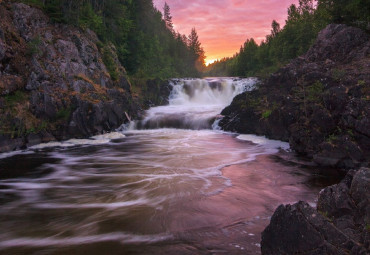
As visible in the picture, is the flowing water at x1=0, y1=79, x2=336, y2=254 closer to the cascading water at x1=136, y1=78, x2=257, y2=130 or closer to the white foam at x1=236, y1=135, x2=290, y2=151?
the white foam at x1=236, y1=135, x2=290, y2=151

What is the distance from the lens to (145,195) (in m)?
8.23

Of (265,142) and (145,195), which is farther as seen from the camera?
(265,142)

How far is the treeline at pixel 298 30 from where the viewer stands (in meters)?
18.8

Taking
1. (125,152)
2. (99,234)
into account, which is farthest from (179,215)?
(125,152)

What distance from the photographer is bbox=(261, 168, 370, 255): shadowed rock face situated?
12.3ft

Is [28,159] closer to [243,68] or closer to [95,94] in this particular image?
[95,94]

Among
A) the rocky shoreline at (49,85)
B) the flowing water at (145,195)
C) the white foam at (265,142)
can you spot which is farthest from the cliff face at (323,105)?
the rocky shoreline at (49,85)

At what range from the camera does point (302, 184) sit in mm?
9156

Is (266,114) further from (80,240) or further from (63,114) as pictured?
(80,240)

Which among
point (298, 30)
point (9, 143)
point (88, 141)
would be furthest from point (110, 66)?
point (298, 30)

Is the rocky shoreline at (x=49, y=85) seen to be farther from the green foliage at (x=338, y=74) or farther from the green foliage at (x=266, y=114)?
the green foliage at (x=338, y=74)

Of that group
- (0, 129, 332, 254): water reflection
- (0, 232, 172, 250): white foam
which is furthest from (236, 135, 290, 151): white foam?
(0, 232, 172, 250): white foam

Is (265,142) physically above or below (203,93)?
below

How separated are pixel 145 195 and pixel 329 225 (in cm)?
532
